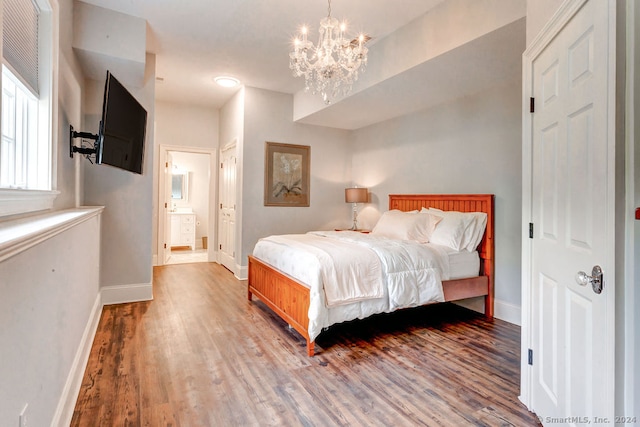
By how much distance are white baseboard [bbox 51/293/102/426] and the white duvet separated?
1451mm

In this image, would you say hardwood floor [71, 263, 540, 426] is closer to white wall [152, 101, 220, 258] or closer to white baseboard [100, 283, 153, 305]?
white baseboard [100, 283, 153, 305]

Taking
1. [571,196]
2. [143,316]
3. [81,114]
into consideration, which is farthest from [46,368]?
[81,114]

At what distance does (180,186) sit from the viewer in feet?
25.6

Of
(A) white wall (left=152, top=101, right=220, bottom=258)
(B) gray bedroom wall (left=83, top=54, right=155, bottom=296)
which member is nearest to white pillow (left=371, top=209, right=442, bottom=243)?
(B) gray bedroom wall (left=83, top=54, right=155, bottom=296)

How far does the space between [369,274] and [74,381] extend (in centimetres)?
206

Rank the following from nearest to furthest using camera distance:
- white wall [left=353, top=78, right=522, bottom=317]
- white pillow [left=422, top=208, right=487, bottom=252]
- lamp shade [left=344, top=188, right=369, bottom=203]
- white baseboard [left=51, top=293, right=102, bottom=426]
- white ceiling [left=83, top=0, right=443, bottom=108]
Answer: white baseboard [left=51, top=293, right=102, bottom=426] → white ceiling [left=83, top=0, right=443, bottom=108] → white wall [left=353, top=78, right=522, bottom=317] → white pillow [left=422, top=208, right=487, bottom=252] → lamp shade [left=344, top=188, right=369, bottom=203]

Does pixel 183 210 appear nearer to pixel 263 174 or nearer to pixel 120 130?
pixel 263 174

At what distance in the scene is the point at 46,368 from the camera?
1.34m

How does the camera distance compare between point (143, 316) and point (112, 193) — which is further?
point (112, 193)

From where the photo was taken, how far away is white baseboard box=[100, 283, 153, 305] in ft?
11.8

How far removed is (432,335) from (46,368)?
2.70m

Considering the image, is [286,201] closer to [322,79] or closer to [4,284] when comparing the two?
[322,79]

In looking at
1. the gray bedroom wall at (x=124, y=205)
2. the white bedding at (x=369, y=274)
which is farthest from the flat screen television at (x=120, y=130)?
the white bedding at (x=369, y=274)

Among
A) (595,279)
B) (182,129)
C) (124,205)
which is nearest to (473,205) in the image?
(595,279)
